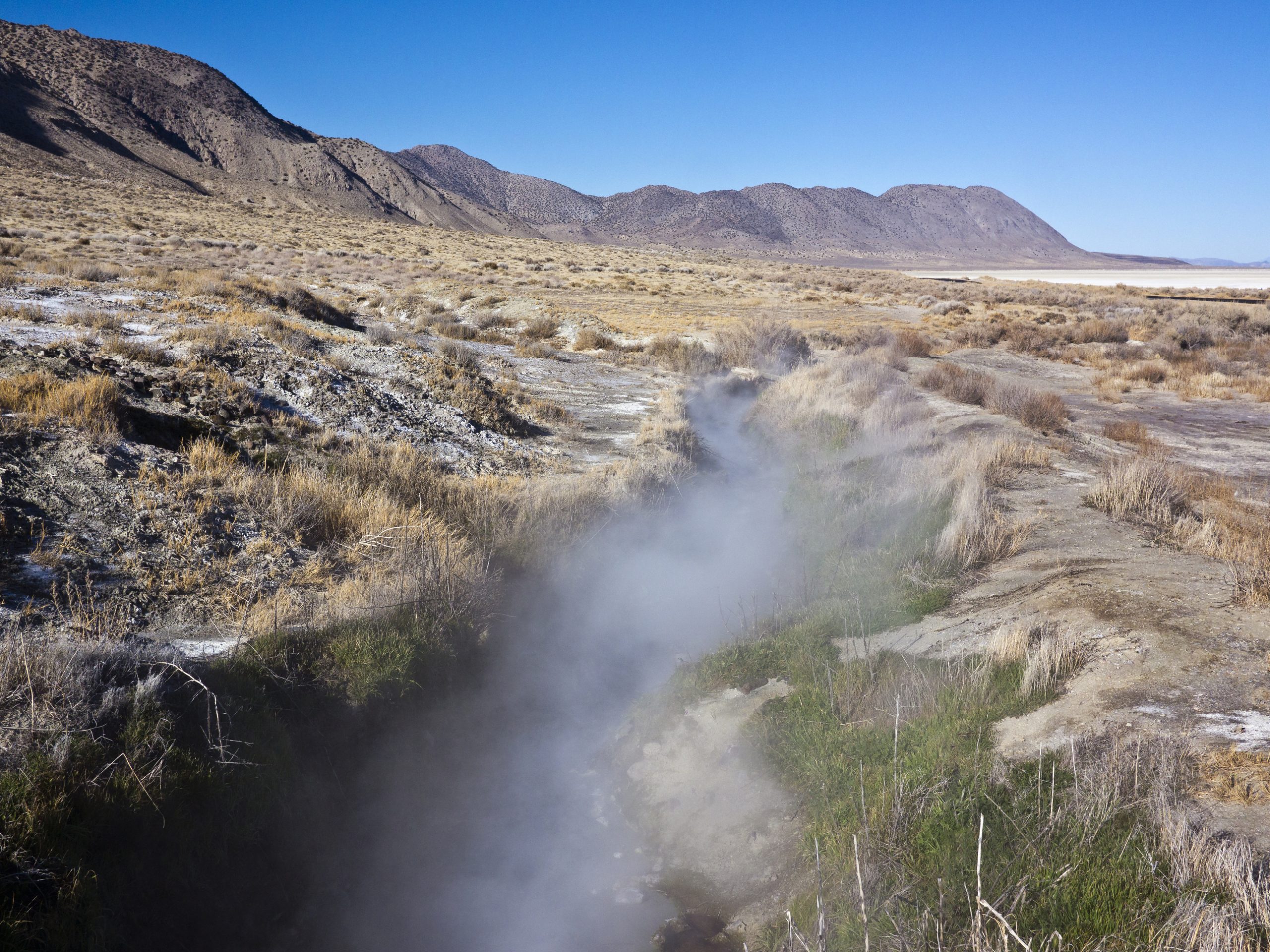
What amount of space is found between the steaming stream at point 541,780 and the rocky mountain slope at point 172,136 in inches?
2889

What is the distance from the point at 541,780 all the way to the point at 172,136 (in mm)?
105009

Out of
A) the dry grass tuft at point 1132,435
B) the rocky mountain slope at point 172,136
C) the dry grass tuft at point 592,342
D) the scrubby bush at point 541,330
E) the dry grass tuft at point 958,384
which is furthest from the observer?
the rocky mountain slope at point 172,136

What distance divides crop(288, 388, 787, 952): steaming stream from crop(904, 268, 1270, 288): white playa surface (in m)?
75.3

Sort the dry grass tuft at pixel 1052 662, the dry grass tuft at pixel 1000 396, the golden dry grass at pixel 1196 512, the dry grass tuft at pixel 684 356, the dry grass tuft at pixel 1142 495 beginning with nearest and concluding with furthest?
the dry grass tuft at pixel 1052 662 → the golden dry grass at pixel 1196 512 → the dry grass tuft at pixel 1142 495 → the dry grass tuft at pixel 1000 396 → the dry grass tuft at pixel 684 356

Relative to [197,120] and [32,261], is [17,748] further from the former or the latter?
[197,120]

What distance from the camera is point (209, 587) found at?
5832 millimetres

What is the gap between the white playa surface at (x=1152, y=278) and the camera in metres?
76.5

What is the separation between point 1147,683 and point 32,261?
82.5ft

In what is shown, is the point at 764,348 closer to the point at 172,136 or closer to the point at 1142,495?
the point at 1142,495

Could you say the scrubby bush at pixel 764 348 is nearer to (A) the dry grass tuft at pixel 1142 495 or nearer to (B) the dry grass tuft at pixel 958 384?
(B) the dry grass tuft at pixel 958 384

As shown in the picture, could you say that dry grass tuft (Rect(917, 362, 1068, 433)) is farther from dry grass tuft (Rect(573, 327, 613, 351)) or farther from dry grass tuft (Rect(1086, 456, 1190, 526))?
dry grass tuft (Rect(573, 327, 613, 351))

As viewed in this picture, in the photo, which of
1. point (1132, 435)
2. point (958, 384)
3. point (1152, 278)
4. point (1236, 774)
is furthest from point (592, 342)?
point (1152, 278)

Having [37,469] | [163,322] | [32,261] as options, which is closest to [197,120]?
[32,261]

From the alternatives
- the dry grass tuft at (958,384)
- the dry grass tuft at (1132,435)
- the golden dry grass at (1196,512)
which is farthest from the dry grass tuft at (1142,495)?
the dry grass tuft at (958,384)
